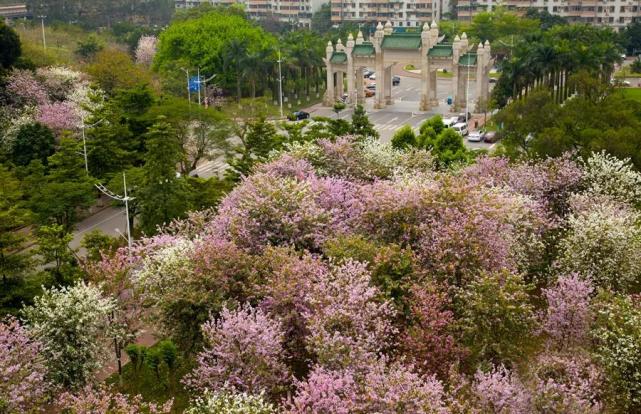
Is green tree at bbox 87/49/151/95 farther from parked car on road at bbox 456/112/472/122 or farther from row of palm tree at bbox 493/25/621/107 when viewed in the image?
row of palm tree at bbox 493/25/621/107

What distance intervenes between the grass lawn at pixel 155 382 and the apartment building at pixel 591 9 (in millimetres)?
122430

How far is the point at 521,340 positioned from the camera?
28406 millimetres

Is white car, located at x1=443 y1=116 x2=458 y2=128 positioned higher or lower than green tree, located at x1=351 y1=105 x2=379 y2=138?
lower

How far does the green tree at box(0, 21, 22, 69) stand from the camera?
60.7m

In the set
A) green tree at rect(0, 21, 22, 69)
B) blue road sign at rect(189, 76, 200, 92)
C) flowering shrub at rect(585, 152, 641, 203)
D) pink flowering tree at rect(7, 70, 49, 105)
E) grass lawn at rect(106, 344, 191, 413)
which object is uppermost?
green tree at rect(0, 21, 22, 69)

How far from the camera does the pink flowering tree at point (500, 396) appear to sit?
22734 millimetres

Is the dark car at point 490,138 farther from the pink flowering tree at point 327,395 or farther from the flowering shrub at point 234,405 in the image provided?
the flowering shrub at point 234,405

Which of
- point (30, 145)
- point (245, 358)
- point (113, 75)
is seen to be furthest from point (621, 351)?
point (113, 75)

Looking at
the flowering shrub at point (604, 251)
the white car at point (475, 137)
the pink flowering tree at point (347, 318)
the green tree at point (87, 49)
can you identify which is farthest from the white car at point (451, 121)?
the green tree at point (87, 49)

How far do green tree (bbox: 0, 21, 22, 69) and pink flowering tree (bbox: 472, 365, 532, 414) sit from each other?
5101cm

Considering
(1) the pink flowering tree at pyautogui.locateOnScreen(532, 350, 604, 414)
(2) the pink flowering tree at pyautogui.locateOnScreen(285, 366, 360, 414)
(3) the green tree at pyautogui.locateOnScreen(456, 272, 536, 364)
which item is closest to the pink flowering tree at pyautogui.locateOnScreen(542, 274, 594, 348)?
(3) the green tree at pyautogui.locateOnScreen(456, 272, 536, 364)

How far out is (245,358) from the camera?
24906 millimetres

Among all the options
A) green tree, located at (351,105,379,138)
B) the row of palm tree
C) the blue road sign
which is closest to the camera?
green tree, located at (351,105,379,138)

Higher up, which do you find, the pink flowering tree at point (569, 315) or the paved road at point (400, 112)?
the paved road at point (400, 112)
